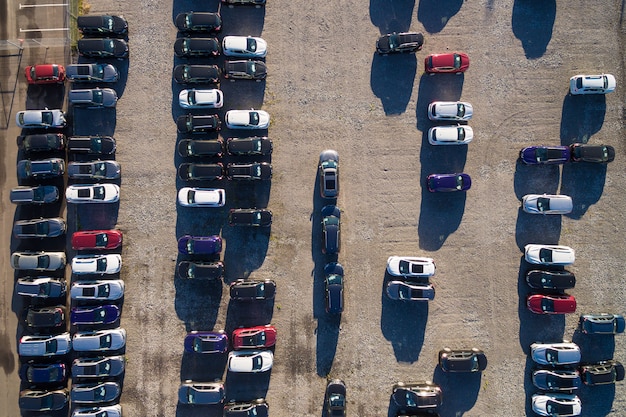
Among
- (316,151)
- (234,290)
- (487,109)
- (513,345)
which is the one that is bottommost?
(513,345)

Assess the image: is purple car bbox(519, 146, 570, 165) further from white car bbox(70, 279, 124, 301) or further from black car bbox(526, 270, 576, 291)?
white car bbox(70, 279, 124, 301)

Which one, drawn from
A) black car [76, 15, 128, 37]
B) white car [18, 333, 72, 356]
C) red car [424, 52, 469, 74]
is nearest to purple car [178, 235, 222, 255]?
white car [18, 333, 72, 356]

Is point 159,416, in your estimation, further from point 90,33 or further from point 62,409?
point 90,33

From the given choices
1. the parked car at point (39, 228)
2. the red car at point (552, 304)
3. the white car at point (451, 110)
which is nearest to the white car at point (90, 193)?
the parked car at point (39, 228)

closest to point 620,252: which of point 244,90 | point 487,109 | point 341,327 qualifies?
point 487,109

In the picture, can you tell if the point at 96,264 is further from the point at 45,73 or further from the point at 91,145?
the point at 45,73

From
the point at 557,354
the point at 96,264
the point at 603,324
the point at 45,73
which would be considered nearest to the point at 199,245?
the point at 96,264
